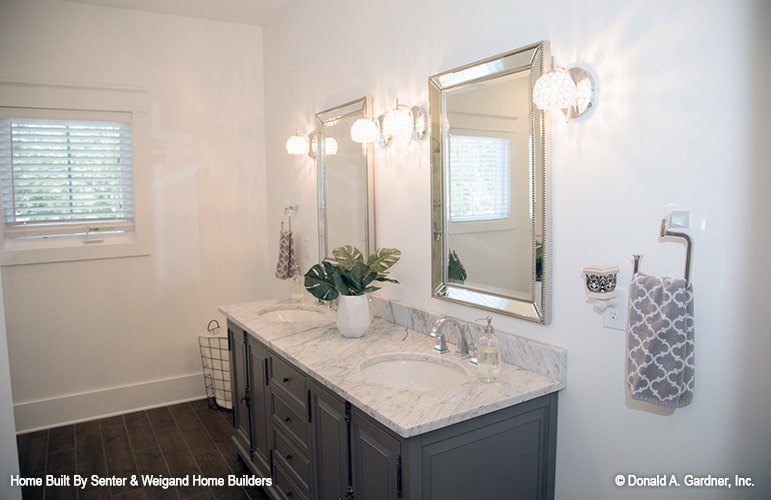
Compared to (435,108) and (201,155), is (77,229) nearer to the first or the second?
(201,155)

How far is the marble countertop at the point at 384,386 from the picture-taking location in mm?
1545

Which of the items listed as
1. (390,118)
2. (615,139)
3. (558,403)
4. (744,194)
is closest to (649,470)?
(558,403)

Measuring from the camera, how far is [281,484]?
241cm

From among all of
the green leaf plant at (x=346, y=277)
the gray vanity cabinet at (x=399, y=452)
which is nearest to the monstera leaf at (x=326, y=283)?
the green leaf plant at (x=346, y=277)

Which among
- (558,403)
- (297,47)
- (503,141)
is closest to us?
(558,403)

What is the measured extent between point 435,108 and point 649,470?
4.85ft

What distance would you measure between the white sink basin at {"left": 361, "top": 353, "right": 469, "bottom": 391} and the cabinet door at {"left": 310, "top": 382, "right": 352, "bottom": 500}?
0.19m

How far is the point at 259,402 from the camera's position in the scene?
2625 millimetres

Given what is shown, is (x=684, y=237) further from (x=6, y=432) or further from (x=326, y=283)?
(x=6, y=432)

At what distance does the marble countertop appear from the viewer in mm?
1545

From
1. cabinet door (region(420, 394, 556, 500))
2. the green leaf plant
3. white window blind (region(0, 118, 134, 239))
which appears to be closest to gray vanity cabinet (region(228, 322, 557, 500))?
cabinet door (region(420, 394, 556, 500))

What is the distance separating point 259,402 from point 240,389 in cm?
28

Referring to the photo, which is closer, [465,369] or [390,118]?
[465,369]

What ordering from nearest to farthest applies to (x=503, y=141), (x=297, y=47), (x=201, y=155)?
(x=503, y=141)
(x=297, y=47)
(x=201, y=155)
